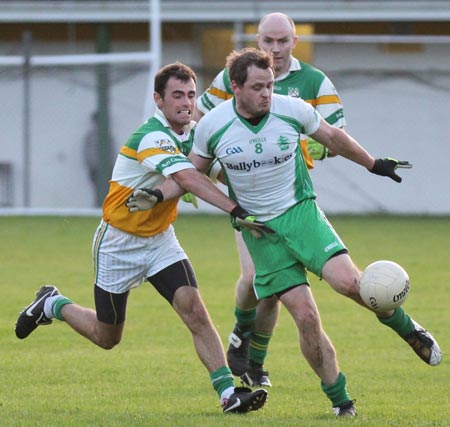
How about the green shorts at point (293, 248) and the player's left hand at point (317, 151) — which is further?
the player's left hand at point (317, 151)

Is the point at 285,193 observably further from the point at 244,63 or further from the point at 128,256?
the point at 128,256

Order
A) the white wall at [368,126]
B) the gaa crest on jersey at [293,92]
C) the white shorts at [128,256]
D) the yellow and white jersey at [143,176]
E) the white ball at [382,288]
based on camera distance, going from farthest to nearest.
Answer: the white wall at [368,126] → the gaa crest on jersey at [293,92] → the white shorts at [128,256] → the yellow and white jersey at [143,176] → the white ball at [382,288]

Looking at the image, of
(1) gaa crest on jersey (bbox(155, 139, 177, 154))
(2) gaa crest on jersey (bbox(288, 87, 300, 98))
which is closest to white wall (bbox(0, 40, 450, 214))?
(2) gaa crest on jersey (bbox(288, 87, 300, 98))

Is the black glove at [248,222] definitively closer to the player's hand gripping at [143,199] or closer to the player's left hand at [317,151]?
the player's hand gripping at [143,199]

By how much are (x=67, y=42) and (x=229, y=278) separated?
12037 millimetres

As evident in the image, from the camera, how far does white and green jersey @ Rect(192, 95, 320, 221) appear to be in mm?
6770

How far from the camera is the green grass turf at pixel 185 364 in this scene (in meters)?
6.85

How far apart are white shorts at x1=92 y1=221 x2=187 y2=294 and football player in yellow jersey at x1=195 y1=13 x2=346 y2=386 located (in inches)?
46.0

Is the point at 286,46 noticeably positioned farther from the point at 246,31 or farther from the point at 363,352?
the point at 246,31

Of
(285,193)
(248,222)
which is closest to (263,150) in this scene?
(285,193)

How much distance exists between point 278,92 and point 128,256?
193cm

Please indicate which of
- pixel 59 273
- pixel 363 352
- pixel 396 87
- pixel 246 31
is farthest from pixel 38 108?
pixel 363 352

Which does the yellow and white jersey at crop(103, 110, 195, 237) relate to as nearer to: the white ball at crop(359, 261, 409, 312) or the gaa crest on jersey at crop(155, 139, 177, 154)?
the gaa crest on jersey at crop(155, 139, 177, 154)

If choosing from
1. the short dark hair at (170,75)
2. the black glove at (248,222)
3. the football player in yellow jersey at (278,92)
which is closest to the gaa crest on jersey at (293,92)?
the football player in yellow jersey at (278,92)
